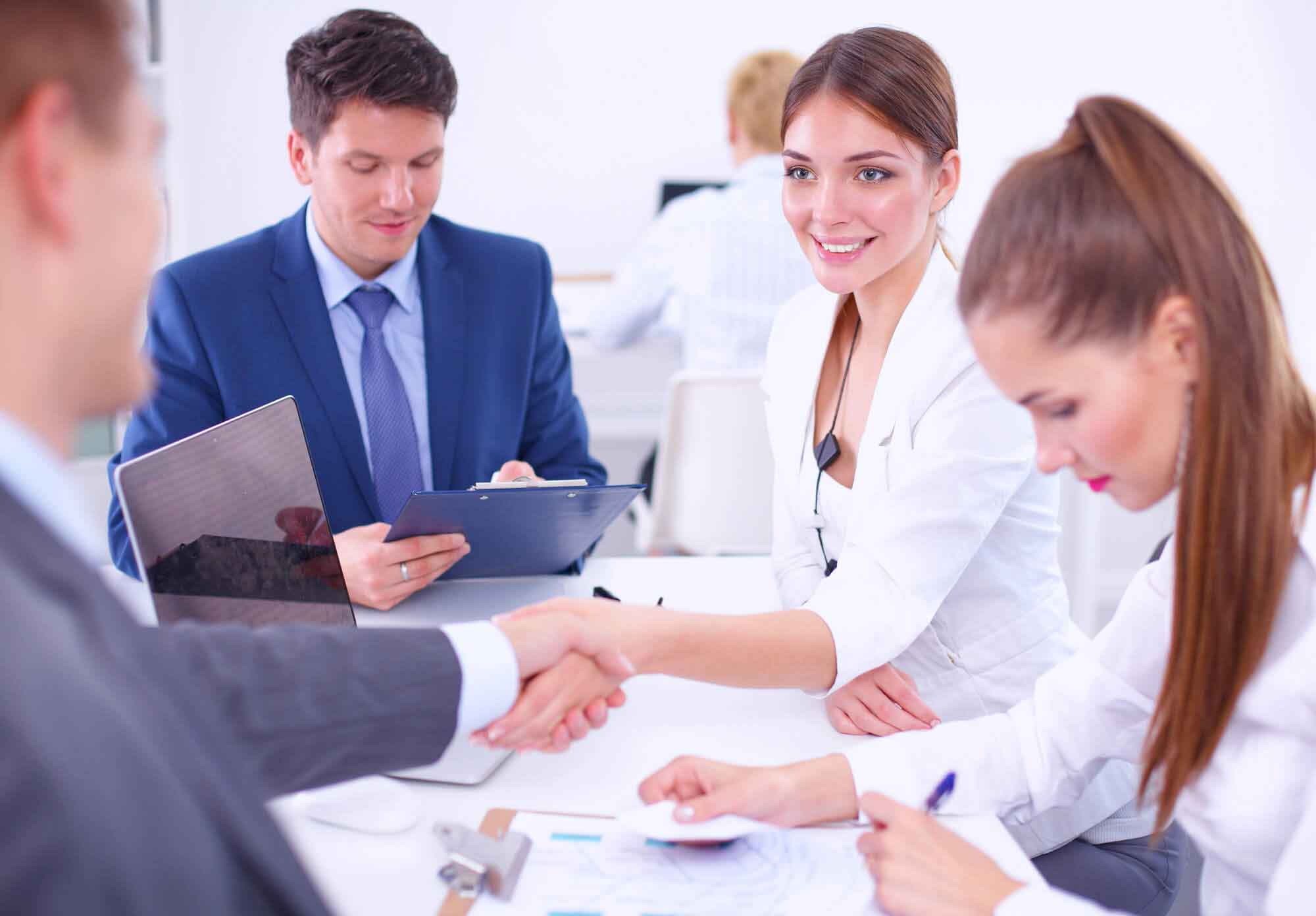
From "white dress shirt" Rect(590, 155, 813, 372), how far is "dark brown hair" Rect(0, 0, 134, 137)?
7.56ft

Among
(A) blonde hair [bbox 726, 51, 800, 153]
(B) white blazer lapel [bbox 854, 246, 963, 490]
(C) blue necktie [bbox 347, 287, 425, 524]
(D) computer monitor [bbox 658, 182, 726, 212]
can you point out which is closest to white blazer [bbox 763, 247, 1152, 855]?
(B) white blazer lapel [bbox 854, 246, 963, 490]

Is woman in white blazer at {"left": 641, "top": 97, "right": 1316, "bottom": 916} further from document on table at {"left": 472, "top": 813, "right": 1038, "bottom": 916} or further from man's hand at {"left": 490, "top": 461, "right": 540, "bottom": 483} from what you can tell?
man's hand at {"left": 490, "top": 461, "right": 540, "bottom": 483}

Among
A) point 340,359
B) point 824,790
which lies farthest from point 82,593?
point 340,359

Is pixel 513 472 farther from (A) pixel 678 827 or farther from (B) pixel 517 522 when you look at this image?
(A) pixel 678 827

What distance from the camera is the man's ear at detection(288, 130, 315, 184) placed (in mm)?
1912

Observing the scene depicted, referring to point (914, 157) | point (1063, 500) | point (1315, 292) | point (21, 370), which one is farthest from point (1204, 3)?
point (21, 370)

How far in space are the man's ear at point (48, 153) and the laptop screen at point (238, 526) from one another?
482 millimetres

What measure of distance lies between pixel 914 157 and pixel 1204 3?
123 inches

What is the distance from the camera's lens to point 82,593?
612 mm

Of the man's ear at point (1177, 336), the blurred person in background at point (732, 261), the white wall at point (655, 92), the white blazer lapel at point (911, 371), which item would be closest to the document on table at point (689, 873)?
the man's ear at point (1177, 336)

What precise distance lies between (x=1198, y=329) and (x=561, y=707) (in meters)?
0.67

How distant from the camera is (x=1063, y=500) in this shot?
3588 mm

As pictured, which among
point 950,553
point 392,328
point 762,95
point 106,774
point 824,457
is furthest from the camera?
point 762,95

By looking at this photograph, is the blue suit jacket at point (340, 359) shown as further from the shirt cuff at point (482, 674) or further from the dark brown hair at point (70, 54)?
the dark brown hair at point (70, 54)
